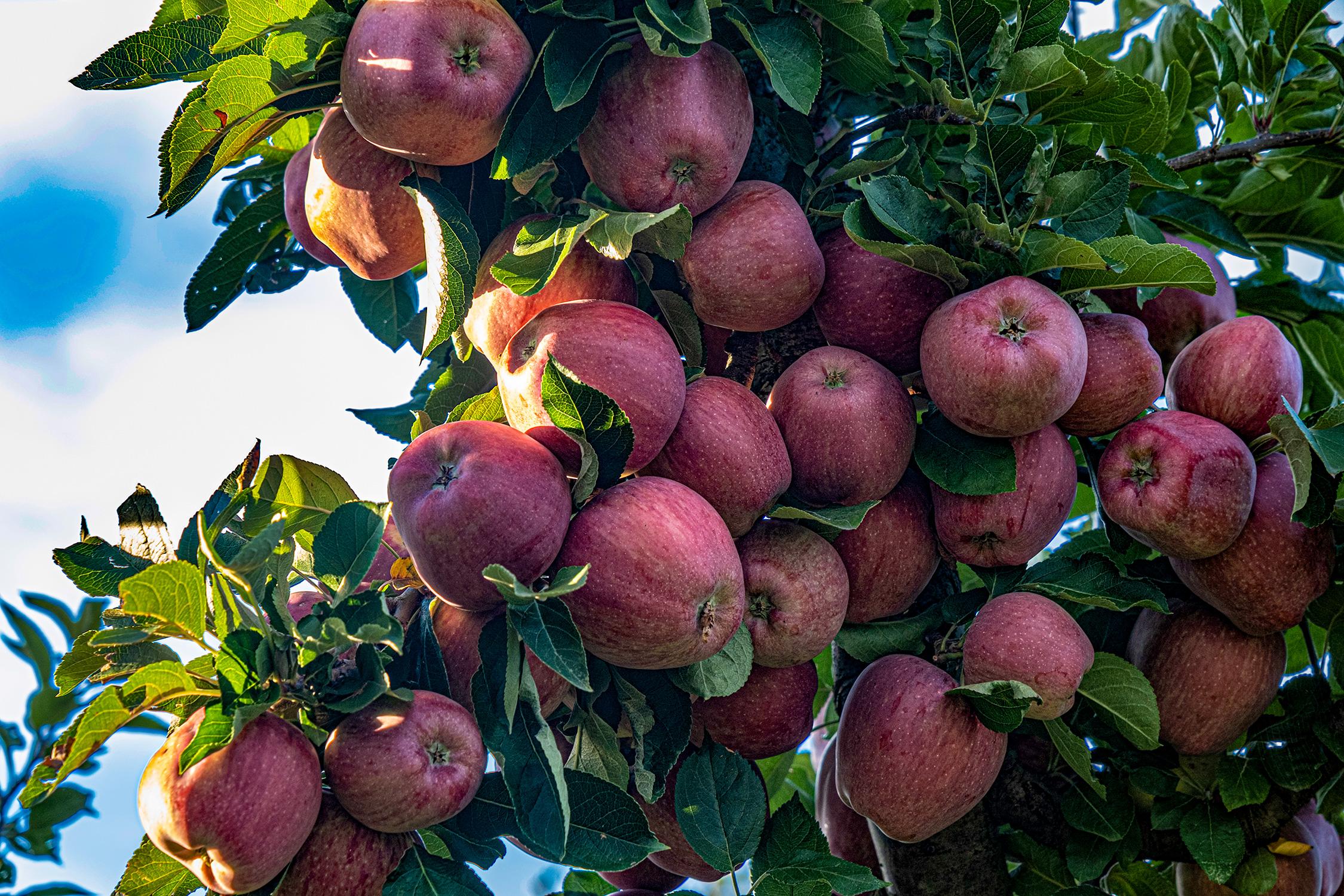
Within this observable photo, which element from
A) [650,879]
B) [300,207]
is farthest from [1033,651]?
[300,207]

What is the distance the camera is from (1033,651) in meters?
1.68

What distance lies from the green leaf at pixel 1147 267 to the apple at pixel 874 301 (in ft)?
0.81

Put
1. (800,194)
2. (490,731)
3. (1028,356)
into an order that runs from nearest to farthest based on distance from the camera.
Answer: (490,731) → (1028,356) → (800,194)

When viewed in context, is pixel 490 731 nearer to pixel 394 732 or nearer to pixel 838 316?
pixel 394 732

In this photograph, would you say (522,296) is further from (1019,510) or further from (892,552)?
(1019,510)

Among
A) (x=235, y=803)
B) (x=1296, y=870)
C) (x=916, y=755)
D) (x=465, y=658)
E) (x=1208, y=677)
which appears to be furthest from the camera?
(x=1296, y=870)

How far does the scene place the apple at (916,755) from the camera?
170cm

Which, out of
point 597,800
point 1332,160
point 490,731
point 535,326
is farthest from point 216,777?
point 1332,160

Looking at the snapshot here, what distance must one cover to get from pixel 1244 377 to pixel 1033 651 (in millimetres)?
626

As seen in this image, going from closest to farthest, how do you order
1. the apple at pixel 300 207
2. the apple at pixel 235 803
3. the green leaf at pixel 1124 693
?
the apple at pixel 235 803
the green leaf at pixel 1124 693
the apple at pixel 300 207

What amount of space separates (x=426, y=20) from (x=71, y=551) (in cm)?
91

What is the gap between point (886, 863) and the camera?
2.03 metres

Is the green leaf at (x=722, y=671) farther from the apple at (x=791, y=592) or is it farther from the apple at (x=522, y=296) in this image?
the apple at (x=522, y=296)

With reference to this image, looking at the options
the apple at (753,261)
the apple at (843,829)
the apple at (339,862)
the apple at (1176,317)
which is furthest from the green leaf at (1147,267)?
the apple at (339,862)
